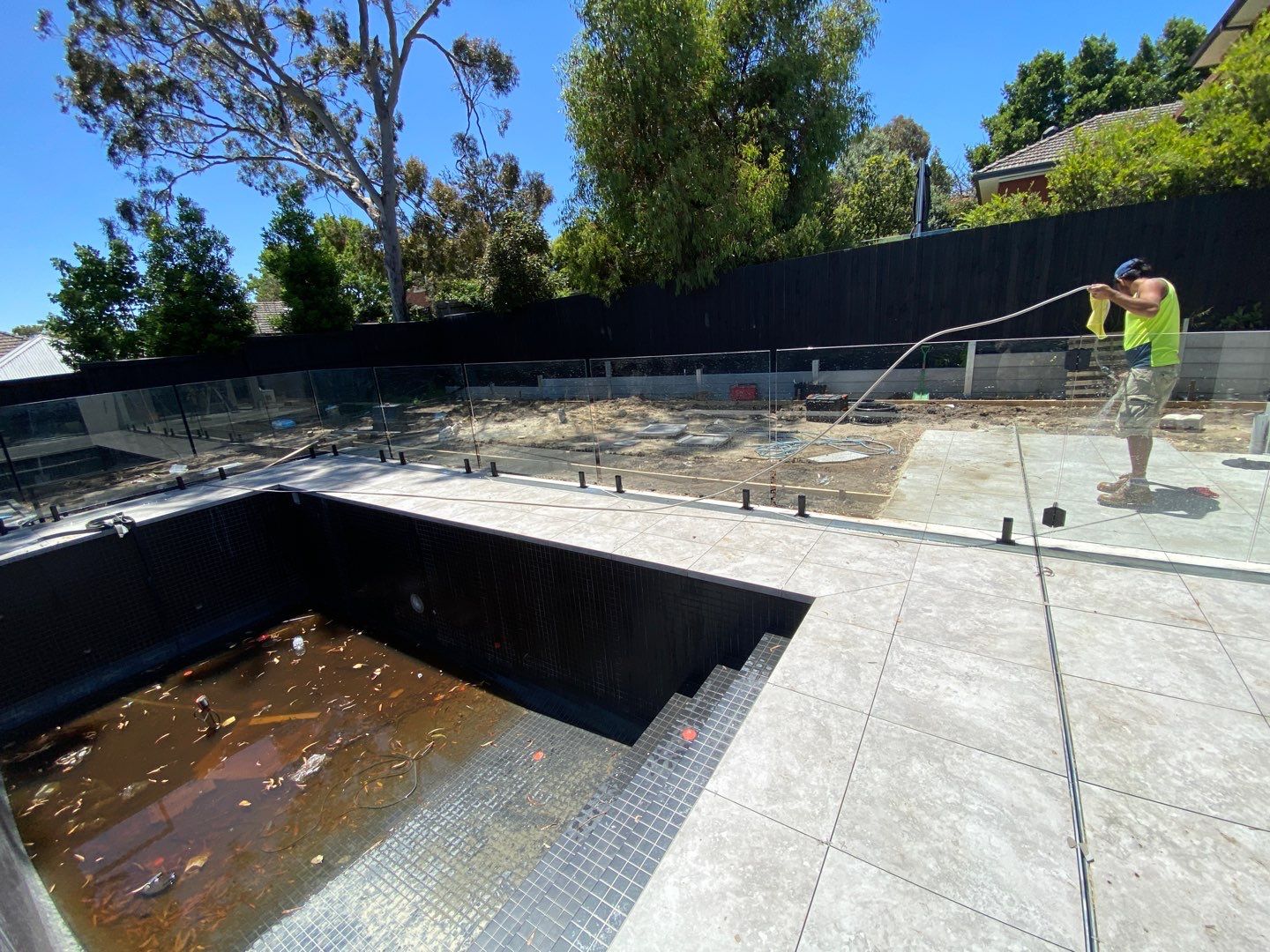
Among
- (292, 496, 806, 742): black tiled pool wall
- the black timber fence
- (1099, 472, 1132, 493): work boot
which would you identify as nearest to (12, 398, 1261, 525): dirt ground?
(1099, 472, 1132, 493): work boot

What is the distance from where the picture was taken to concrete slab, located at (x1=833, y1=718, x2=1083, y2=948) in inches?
54.5

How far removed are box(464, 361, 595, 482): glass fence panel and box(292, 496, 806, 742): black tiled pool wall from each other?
139 cm

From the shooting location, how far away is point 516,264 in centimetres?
1438

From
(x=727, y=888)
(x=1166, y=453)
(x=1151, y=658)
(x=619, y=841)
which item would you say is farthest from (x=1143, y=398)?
(x=619, y=841)

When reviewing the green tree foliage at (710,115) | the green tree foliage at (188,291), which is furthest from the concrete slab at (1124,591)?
the green tree foliage at (188,291)

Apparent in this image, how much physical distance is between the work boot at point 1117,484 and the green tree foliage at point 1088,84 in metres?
26.4

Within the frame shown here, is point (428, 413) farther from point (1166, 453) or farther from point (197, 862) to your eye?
point (1166, 453)

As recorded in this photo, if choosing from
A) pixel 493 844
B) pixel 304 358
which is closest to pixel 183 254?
pixel 304 358

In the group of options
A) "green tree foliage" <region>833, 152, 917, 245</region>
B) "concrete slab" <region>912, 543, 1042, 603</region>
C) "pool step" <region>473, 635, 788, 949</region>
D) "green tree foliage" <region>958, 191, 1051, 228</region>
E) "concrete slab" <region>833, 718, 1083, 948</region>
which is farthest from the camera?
"green tree foliage" <region>833, 152, 917, 245</region>

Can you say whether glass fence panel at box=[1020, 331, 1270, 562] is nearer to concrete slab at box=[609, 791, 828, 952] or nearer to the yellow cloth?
the yellow cloth

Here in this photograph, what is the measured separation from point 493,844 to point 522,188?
2223cm

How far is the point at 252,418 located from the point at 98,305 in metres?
8.65

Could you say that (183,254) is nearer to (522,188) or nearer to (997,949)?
(522,188)

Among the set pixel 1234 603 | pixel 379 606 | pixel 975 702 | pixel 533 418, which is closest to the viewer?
pixel 975 702
